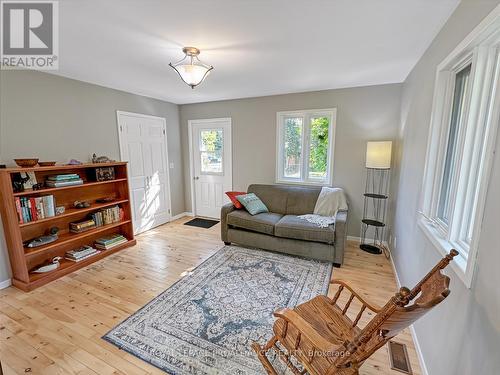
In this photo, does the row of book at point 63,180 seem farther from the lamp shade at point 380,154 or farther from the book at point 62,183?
the lamp shade at point 380,154

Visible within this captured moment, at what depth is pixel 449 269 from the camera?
133 centimetres

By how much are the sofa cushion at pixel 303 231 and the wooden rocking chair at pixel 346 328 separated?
1.31m

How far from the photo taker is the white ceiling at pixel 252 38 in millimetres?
1548

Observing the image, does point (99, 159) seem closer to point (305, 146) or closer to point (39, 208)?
point (39, 208)

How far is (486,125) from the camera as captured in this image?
1.25m

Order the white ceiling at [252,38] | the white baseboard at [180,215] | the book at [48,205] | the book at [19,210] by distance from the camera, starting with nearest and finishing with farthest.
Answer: the white ceiling at [252,38] < the book at [19,210] < the book at [48,205] < the white baseboard at [180,215]

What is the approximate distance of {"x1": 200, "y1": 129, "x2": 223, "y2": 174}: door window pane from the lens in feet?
15.3

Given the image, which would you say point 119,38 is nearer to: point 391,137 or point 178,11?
point 178,11

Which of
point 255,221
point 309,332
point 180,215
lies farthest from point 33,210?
point 309,332

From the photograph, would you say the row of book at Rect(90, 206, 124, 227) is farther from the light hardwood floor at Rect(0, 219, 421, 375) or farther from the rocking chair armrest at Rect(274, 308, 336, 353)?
the rocking chair armrest at Rect(274, 308, 336, 353)

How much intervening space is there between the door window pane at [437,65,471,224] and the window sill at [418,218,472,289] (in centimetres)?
12

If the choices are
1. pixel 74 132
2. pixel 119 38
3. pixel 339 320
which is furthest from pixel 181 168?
pixel 339 320

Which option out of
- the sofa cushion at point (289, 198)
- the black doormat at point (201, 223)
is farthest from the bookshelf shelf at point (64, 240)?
the sofa cushion at point (289, 198)

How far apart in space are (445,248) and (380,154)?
199cm
